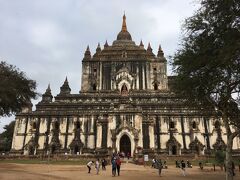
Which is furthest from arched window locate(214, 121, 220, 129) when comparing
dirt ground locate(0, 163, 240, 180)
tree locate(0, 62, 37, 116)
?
tree locate(0, 62, 37, 116)

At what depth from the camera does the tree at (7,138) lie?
59.6 meters

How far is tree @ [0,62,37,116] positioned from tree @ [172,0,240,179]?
14710 mm

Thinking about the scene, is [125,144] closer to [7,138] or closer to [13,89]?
[13,89]

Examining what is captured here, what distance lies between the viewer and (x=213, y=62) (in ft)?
58.7

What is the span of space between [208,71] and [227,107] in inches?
126

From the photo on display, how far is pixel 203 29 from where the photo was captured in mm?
18484

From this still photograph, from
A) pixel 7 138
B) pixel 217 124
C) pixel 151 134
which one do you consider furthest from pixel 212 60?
pixel 7 138

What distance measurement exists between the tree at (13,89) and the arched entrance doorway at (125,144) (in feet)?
52.1

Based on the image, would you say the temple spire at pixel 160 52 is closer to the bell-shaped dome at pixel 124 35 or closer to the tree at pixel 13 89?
the bell-shaped dome at pixel 124 35

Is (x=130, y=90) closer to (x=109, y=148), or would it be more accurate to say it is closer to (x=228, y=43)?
(x=109, y=148)

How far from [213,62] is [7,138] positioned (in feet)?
187

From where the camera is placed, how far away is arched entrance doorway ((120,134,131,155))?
136ft

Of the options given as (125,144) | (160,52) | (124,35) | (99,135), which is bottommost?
(125,144)

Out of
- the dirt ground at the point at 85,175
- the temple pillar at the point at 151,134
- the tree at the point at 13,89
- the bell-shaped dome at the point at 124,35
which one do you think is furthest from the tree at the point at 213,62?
the bell-shaped dome at the point at 124,35
